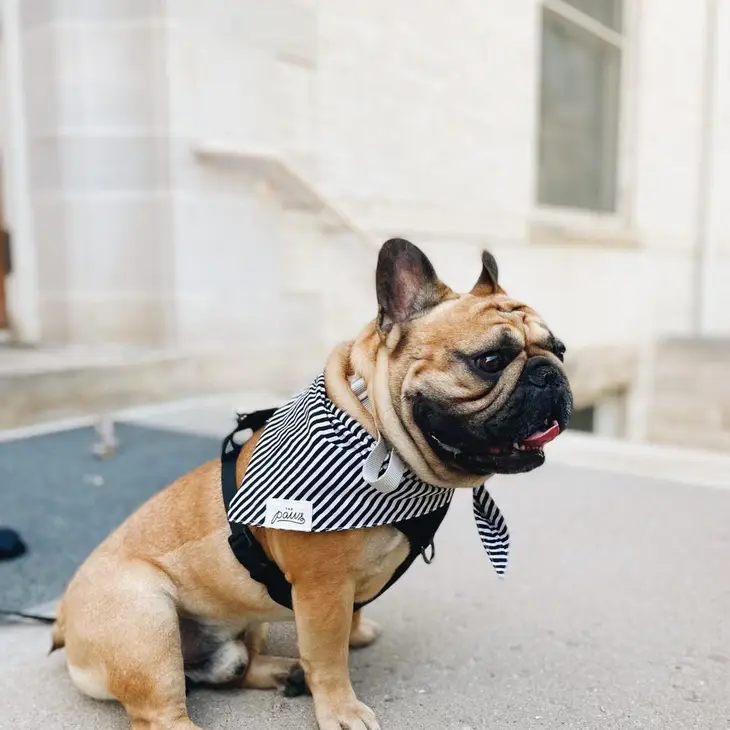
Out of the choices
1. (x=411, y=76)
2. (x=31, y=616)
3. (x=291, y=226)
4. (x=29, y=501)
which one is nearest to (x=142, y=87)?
(x=291, y=226)

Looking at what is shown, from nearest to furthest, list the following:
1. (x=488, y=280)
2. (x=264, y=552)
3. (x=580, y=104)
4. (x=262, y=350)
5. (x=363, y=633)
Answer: (x=264, y=552), (x=488, y=280), (x=363, y=633), (x=262, y=350), (x=580, y=104)

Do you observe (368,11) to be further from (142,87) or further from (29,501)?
(29,501)

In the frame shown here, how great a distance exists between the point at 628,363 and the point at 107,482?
7.40 metres

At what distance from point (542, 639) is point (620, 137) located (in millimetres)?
8677

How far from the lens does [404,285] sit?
2.08 m

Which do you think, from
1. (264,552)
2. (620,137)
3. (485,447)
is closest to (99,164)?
(264,552)

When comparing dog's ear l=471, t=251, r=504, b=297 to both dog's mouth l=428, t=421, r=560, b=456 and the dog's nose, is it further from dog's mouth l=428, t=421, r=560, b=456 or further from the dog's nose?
dog's mouth l=428, t=421, r=560, b=456

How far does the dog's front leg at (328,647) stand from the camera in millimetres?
2025

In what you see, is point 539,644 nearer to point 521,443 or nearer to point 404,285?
point 521,443

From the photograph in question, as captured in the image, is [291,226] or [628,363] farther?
[628,363]

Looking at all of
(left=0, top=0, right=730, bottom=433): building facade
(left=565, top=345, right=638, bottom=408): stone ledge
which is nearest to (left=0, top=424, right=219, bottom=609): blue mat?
Result: (left=0, top=0, right=730, bottom=433): building facade

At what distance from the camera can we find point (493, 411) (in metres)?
1.93

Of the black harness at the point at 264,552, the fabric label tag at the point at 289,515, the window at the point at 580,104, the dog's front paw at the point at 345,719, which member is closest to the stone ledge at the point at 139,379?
the black harness at the point at 264,552

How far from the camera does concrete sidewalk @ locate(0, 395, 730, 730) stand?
2258mm
